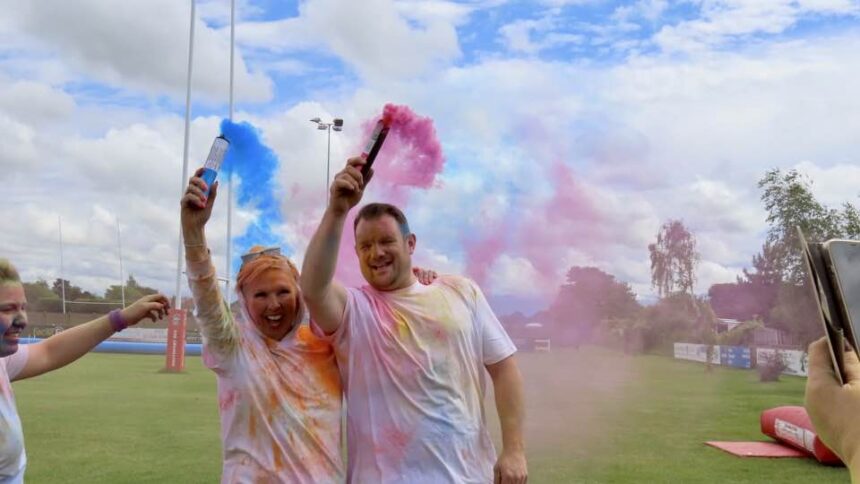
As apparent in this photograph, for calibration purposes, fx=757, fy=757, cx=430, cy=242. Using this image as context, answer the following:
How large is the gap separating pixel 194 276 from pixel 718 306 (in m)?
31.2

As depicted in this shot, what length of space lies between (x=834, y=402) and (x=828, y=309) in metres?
0.15

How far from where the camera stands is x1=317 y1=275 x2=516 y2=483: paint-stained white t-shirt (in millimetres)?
2959

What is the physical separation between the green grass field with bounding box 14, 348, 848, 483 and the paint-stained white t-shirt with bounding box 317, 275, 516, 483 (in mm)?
5815

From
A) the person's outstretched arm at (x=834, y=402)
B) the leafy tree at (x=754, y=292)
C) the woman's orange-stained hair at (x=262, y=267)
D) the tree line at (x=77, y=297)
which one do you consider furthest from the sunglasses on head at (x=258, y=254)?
the tree line at (x=77, y=297)

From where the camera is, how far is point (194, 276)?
3.01m

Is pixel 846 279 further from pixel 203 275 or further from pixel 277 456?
pixel 203 275

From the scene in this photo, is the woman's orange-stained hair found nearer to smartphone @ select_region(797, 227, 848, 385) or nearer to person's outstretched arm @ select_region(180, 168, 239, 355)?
person's outstretched arm @ select_region(180, 168, 239, 355)

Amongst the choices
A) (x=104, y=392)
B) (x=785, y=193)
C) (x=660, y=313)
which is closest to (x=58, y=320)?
(x=104, y=392)

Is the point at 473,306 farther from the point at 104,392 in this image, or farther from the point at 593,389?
the point at 104,392

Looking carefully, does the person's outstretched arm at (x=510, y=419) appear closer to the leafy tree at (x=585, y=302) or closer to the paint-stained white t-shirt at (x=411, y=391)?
the paint-stained white t-shirt at (x=411, y=391)

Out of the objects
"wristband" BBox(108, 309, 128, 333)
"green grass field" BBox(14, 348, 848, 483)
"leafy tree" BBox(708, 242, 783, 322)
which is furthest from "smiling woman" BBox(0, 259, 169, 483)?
"leafy tree" BBox(708, 242, 783, 322)

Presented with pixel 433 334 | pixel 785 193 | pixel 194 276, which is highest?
pixel 785 193

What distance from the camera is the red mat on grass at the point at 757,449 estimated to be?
10.4 m

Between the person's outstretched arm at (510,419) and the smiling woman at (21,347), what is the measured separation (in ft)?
5.35
